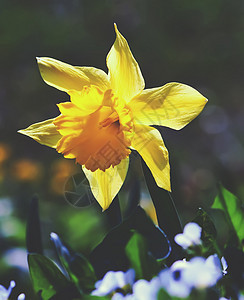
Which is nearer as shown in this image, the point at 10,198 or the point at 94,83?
the point at 94,83

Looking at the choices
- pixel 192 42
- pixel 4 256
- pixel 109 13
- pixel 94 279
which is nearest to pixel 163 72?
pixel 192 42

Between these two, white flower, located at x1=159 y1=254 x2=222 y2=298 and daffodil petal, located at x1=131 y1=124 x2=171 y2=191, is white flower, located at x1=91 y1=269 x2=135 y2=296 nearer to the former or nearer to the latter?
white flower, located at x1=159 y1=254 x2=222 y2=298

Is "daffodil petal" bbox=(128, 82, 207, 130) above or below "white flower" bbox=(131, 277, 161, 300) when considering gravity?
above

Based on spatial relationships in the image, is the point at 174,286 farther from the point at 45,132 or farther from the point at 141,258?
the point at 45,132

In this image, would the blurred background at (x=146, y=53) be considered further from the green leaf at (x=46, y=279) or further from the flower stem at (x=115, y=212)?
the green leaf at (x=46, y=279)

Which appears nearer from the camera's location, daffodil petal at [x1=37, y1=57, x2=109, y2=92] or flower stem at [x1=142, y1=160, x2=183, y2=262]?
flower stem at [x1=142, y1=160, x2=183, y2=262]

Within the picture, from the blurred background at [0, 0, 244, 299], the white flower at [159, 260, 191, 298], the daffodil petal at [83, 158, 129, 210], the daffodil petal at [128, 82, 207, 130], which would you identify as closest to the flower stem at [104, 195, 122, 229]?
the daffodil petal at [83, 158, 129, 210]

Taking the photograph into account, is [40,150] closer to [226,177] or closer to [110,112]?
[226,177]
